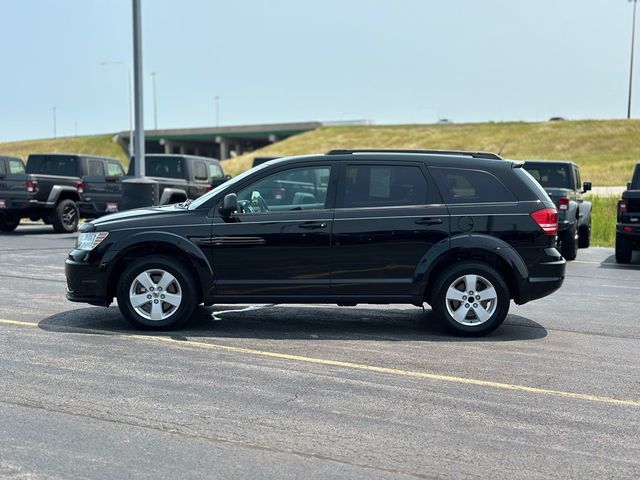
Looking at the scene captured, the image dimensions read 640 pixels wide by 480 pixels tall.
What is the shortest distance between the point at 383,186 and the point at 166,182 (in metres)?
13.1

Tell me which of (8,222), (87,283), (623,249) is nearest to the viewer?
(87,283)

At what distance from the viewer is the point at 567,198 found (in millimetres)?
15336

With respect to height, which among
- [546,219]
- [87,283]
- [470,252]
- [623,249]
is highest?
[546,219]

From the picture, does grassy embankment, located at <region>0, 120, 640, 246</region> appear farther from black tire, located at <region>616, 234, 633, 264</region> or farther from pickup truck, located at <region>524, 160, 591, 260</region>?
black tire, located at <region>616, 234, 633, 264</region>

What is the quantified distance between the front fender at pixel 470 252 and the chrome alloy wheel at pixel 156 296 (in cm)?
231

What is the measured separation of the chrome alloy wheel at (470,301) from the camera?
26.7 ft

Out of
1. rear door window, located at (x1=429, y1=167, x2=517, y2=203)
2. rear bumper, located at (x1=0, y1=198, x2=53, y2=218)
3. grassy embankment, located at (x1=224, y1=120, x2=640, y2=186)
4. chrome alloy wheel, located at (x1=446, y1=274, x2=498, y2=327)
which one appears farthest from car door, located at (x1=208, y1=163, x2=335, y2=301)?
grassy embankment, located at (x1=224, y1=120, x2=640, y2=186)

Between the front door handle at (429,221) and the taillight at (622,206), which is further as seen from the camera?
the taillight at (622,206)

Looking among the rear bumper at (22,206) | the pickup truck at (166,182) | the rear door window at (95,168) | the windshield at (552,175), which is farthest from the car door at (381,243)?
the rear door window at (95,168)

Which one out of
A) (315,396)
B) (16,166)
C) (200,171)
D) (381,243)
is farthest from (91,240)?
(16,166)

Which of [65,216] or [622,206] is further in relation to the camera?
[65,216]

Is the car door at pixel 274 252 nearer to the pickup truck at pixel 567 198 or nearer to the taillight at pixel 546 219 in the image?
Answer: the taillight at pixel 546 219

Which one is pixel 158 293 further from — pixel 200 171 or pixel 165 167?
pixel 165 167

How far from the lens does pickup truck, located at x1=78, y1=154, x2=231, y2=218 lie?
Answer: 66.6 ft
